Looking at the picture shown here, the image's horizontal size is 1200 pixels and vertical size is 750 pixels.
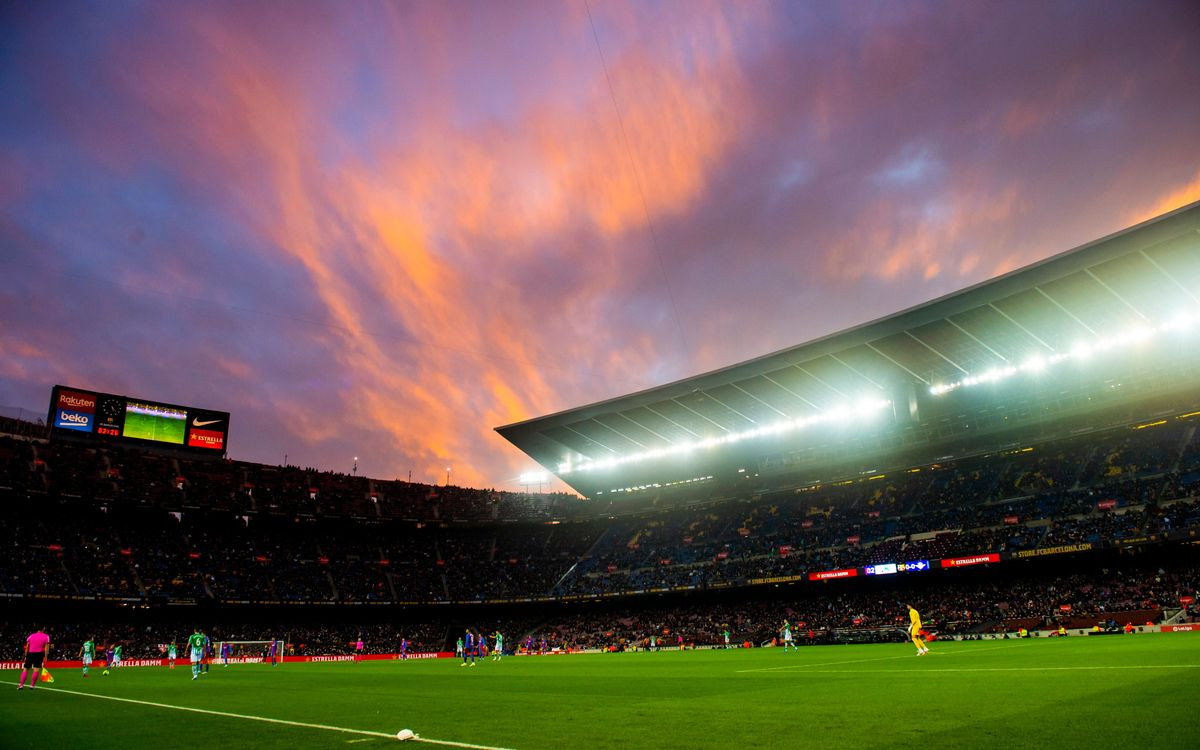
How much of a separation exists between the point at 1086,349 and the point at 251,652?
6643 centimetres

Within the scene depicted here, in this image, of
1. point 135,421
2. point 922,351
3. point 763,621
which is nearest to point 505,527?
point 763,621

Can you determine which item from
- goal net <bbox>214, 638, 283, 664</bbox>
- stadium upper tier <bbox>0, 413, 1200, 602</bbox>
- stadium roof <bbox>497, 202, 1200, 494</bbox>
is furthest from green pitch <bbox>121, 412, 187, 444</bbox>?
stadium roof <bbox>497, 202, 1200, 494</bbox>

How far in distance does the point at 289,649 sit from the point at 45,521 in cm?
2501

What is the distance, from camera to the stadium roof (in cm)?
3978

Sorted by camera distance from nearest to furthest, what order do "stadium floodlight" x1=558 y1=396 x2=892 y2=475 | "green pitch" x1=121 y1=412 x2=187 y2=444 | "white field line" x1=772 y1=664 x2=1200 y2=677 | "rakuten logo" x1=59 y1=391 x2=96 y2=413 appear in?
"white field line" x1=772 y1=664 x2=1200 y2=677 < "rakuten logo" x1=59 y1=391 x2=96 y2=413 < "stadium floodlight" x1=558 y1=396 x2=892 y2=475 < "green pitch" x1=121 y1=412 x2=187 y2=444

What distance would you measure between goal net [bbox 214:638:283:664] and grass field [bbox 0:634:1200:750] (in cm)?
3342

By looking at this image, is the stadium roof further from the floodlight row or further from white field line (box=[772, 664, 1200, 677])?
white field line (box=[772, 664, 1200, 677])

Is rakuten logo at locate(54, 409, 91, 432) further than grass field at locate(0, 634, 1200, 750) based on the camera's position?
Yes

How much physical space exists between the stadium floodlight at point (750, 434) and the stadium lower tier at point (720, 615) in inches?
A: 577

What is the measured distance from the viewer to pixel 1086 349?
49562 millimetres

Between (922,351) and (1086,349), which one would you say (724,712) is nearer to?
(922,351)

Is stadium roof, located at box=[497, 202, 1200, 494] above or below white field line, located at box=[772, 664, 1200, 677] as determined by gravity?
above

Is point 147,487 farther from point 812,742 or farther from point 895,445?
point 812,742

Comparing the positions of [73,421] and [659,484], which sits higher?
[73,421]
